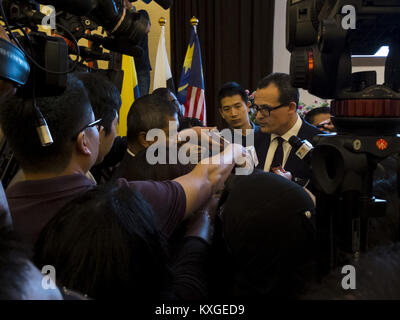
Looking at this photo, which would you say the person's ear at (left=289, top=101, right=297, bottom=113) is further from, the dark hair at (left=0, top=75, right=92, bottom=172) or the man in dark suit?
the dark hair at (left=0, top=75, right=92, bottom=172)

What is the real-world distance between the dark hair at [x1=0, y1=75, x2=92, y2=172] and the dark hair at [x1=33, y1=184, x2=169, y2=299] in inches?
11.7

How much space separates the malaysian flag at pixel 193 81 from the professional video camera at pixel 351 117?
263cm

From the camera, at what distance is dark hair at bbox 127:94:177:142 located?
4.79 ft

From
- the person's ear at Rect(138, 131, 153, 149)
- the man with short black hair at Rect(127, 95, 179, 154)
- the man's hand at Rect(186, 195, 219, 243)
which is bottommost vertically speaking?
the man's hand at Rect(186, 195, 219, 243)

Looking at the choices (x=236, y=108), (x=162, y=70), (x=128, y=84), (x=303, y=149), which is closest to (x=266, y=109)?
(x=236, y=108)

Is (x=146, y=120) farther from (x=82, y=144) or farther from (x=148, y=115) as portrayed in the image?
(x=82, y=144)

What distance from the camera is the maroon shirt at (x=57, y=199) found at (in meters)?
0.78

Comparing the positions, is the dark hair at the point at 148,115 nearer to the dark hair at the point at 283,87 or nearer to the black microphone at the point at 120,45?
the black microphone at the point at 120,45

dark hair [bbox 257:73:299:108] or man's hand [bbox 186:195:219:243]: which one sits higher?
dark hair [bbox 257:73:299:108]

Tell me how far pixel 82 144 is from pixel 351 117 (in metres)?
0.64

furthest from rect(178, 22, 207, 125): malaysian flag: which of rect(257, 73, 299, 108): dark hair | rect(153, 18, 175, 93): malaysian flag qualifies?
rect(257, 73, 299, 108): dark hair

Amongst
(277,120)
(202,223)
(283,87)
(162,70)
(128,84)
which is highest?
(162,70)

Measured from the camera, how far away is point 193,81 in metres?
3.39
